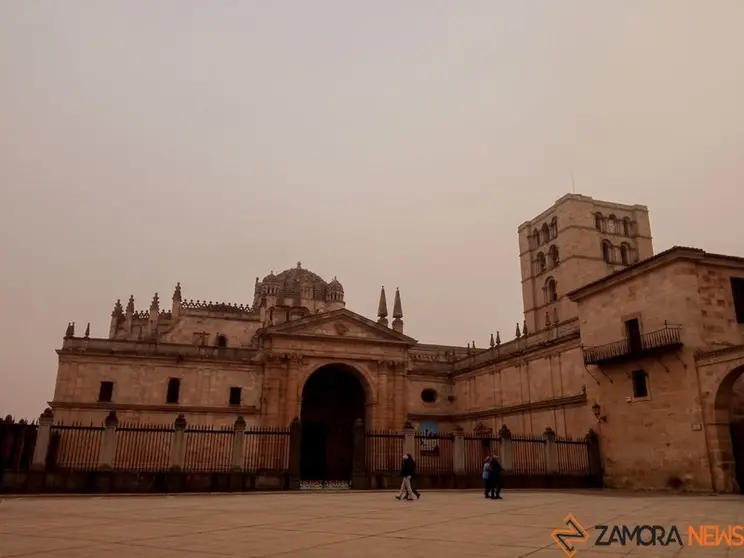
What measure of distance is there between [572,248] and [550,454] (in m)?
29.8

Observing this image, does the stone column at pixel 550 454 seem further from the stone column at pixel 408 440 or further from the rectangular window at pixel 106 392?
the rectangular window at pixel 106 392

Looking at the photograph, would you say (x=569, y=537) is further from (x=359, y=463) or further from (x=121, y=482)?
(x=121, y=482)

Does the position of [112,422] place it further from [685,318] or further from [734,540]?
[685,318]

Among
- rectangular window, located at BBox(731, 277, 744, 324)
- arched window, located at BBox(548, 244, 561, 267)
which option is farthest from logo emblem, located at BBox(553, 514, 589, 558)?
arched window, located at BBox(548, 244, 561, 267)

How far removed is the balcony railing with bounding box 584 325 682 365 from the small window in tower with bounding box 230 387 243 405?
73.0 ft

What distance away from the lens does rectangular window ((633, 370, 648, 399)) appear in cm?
2271

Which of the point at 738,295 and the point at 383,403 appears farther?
the point at 383,403

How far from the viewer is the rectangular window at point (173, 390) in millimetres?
35906

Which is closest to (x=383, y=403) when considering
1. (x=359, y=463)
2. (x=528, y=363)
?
(x=528, y=363)

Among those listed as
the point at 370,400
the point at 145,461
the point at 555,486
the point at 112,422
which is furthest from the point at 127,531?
the point at 370,400

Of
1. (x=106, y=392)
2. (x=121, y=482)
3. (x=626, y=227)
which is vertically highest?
(x=626, y=227)

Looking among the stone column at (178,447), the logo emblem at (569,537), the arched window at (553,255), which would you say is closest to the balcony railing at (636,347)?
the logo emblem at (569,537)

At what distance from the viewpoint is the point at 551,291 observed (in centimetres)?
5369

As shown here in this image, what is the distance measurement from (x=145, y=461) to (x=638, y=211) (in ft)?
162
